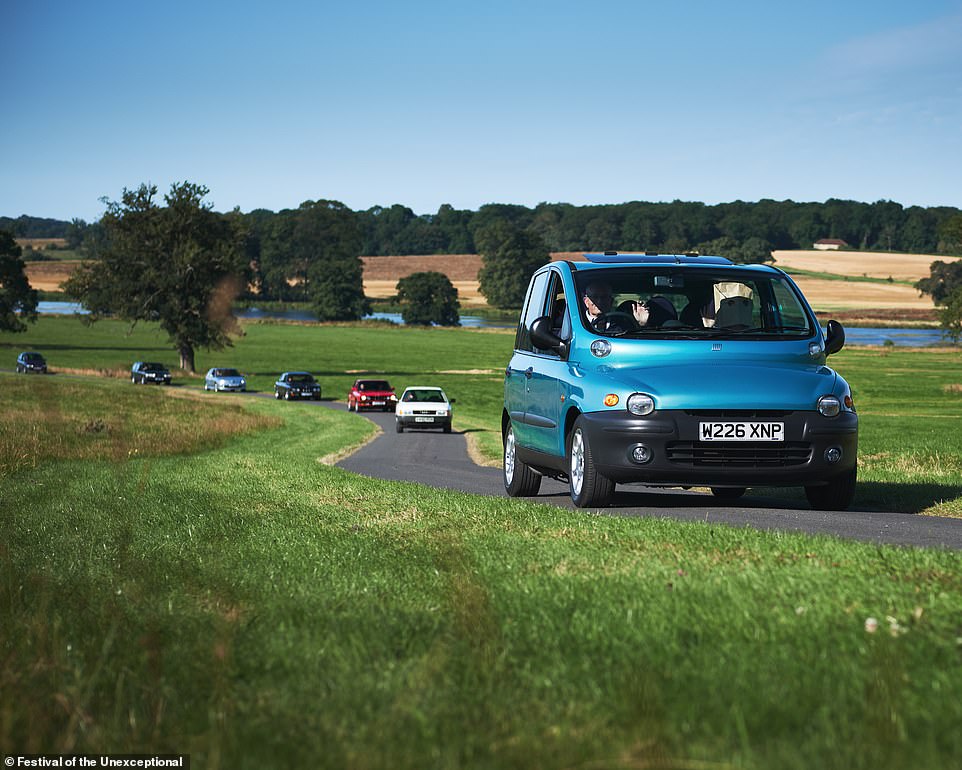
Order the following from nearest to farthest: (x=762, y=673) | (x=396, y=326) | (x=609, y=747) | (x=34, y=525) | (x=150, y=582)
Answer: (x=609, y=747)
(x=762, y=673)
(x=150, y=582)
(x=34, y=525)
(x=396, y=326)

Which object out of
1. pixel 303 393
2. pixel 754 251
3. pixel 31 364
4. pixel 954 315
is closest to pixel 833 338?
pixel 303 393

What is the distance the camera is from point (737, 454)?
10.8 metres

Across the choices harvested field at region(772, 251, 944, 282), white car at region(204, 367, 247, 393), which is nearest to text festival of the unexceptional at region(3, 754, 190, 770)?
white car at region(204, 367, 247, 393)

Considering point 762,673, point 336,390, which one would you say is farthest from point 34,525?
point 336,390

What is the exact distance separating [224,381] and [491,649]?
7072 centimetres

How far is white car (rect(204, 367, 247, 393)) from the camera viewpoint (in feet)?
243

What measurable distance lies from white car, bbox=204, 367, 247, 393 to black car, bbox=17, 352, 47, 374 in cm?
1418

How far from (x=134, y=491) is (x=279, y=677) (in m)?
9.25

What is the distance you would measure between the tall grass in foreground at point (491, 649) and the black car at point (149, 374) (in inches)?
2792

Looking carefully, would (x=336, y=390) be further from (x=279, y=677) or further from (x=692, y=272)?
(x=279, y=677)

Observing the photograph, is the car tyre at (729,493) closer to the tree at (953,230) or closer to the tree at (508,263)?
the tree at (953,230)

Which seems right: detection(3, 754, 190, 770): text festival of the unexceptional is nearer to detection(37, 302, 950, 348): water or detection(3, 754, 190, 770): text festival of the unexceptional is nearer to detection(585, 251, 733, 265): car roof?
detection(585, 251, 733, 265): car roof

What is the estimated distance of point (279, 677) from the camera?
476 cm

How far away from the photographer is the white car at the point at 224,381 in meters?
74.0
